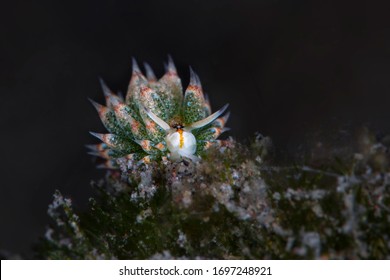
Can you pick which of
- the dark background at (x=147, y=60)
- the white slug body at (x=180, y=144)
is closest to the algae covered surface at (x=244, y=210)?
the white slug body at (x=180, y=144)

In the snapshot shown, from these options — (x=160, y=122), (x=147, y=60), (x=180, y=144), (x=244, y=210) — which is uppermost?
(x=147, y=60)

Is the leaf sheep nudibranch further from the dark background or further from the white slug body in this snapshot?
the dark background

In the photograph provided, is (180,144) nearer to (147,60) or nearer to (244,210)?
(244,210)

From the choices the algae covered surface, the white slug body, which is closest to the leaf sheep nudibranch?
the white slug body

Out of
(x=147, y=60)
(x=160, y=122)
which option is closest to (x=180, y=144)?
(x=160, y=122)

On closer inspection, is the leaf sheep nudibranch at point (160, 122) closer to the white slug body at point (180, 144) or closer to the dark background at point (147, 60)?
the white slug body at point (180, 144)
